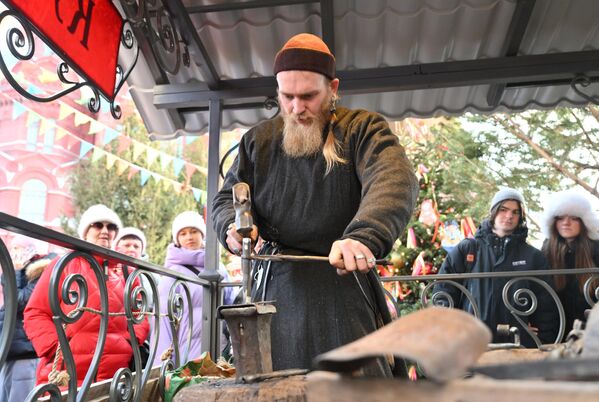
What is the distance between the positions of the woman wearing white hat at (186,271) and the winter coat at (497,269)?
159cm

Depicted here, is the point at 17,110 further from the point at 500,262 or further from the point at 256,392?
the point at 256,392

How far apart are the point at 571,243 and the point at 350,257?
9.48ft

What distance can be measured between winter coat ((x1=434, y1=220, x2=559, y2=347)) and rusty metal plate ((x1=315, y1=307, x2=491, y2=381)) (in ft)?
10.6

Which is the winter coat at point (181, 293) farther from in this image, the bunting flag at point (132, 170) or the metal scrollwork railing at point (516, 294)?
the bunting flag at point (132, 170)

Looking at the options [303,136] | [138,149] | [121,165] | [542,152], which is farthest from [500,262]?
[138,149]

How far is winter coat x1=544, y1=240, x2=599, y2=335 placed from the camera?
12.0ft

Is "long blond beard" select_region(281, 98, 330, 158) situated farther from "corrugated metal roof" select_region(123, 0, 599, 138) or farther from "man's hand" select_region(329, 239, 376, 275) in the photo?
"corrugated metal roof" select_region(123, 0, 599, 138)

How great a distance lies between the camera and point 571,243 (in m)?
3.83

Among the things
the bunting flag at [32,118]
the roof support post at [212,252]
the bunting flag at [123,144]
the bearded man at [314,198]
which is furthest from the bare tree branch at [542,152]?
the bunting flag at [32,118]

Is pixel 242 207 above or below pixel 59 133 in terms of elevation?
below

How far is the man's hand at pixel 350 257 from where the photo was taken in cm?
145

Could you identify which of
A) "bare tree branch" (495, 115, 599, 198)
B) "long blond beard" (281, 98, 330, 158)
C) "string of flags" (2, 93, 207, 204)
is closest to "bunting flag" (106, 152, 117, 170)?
"string of flags" (2, 93, 207, 204)

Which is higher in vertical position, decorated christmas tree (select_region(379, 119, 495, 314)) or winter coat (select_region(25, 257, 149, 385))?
→ decorated christmas tree (select_region(379, 119, 495, 314))

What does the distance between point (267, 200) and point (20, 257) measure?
793cm
